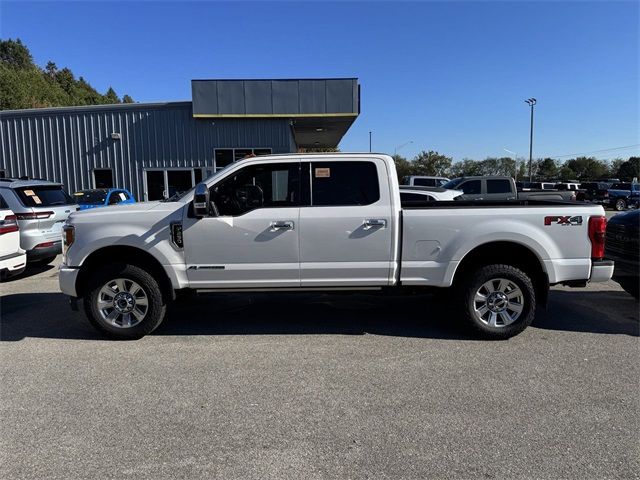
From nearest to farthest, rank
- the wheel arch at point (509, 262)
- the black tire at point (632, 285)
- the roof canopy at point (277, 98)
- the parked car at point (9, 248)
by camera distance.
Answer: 1. the wheel arch at point (509, 262)
2. the black tire at point (632, 285)
3. the parked car at point (9, 248)
4. the roof canopy at point (277, 98)

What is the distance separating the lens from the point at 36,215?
344 inches

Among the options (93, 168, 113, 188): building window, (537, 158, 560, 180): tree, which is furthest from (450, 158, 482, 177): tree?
(93, 168, 113, 188): building window

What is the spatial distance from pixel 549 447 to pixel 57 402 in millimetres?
3644

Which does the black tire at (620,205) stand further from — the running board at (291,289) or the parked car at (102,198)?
the running board at (291,289)

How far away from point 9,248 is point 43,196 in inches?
95.0

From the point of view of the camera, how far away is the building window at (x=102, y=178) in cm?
2180

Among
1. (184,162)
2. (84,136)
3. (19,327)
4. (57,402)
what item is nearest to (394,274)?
(57,402)

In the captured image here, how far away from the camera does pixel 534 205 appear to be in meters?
5.27

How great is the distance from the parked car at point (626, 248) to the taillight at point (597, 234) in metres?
1.40

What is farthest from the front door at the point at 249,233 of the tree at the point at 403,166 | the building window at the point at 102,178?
the tree at the point at 403,166

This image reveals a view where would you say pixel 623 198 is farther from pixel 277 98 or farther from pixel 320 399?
pixel 320 399

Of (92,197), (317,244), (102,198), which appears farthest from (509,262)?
(92,197)

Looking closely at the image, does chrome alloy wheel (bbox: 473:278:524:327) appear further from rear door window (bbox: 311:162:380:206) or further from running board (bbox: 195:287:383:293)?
rear door window (bbox: 311:162:380:206)

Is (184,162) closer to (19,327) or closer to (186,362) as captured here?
(19,327)
